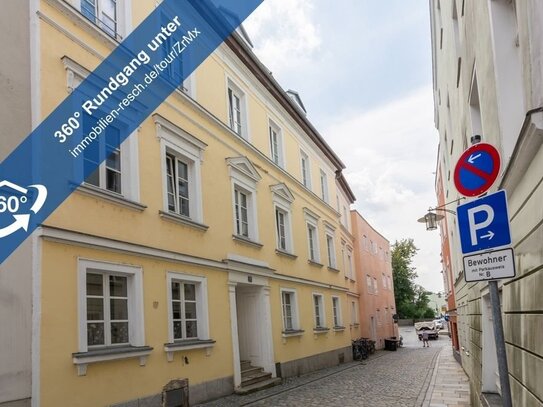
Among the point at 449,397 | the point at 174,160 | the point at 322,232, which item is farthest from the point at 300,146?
the point at 449,397

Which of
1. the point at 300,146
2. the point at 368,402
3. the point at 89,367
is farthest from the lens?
the point at 300,146

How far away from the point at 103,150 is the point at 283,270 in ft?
32.9

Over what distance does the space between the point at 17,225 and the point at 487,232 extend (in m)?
6.74

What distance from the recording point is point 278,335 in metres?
17.3

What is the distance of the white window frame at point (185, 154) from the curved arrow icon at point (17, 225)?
3.73 meters

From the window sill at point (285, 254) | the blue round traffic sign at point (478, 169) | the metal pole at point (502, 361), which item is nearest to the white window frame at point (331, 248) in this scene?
the window sill at point (285, 254)

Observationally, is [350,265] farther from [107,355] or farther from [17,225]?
[17,225]

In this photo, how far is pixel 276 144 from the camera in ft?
67.5

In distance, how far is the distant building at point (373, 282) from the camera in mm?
33781

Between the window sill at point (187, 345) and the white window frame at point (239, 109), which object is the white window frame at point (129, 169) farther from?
the white window frame at point (239, 109)

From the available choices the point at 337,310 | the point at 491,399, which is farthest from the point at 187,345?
the point at 337,310

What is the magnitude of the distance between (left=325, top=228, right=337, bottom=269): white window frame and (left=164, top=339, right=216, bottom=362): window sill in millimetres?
13615

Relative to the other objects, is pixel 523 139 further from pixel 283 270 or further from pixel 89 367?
pixel 283 270

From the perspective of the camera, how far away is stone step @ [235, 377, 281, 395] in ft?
44.1
